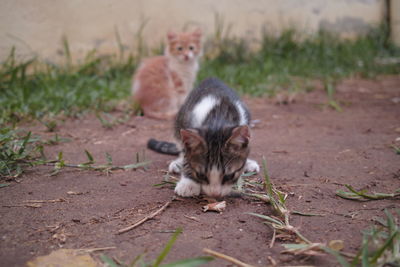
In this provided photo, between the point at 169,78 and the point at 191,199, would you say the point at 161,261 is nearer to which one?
the point at 191,199

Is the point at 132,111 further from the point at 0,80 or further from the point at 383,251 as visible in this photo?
the point at 383,251

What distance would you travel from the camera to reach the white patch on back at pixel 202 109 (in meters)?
2.63

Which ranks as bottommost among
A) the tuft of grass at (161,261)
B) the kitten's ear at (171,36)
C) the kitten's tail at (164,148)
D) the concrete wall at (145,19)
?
the kitten's tail at (164,148)

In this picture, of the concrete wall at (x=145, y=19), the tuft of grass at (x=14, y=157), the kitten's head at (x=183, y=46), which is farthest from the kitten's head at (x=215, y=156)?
the concrete wall at (x=145, y=19)

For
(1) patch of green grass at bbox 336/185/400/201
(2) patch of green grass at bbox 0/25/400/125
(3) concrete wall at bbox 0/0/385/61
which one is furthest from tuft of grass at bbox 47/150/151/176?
(3) concrete wall at bbox 0/0/385/61

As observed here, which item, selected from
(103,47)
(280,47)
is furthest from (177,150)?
(280,47)

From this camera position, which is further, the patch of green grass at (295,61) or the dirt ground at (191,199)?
the patch of green grass at (295,61)

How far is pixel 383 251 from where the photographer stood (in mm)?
1577

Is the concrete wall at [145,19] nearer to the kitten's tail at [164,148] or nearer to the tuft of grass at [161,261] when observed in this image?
the kitten's tail at [164,148]

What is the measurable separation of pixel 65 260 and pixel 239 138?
3.76ft

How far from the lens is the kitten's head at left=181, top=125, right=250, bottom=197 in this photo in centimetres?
226

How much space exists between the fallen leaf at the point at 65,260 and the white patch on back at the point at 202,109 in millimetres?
1168

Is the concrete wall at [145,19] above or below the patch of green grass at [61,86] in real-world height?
above

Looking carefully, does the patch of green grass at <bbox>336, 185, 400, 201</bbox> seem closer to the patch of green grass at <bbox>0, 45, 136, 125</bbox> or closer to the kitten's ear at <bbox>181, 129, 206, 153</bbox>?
the kitten's ear at <bbox>181, 129, 206, 153</bbox>
